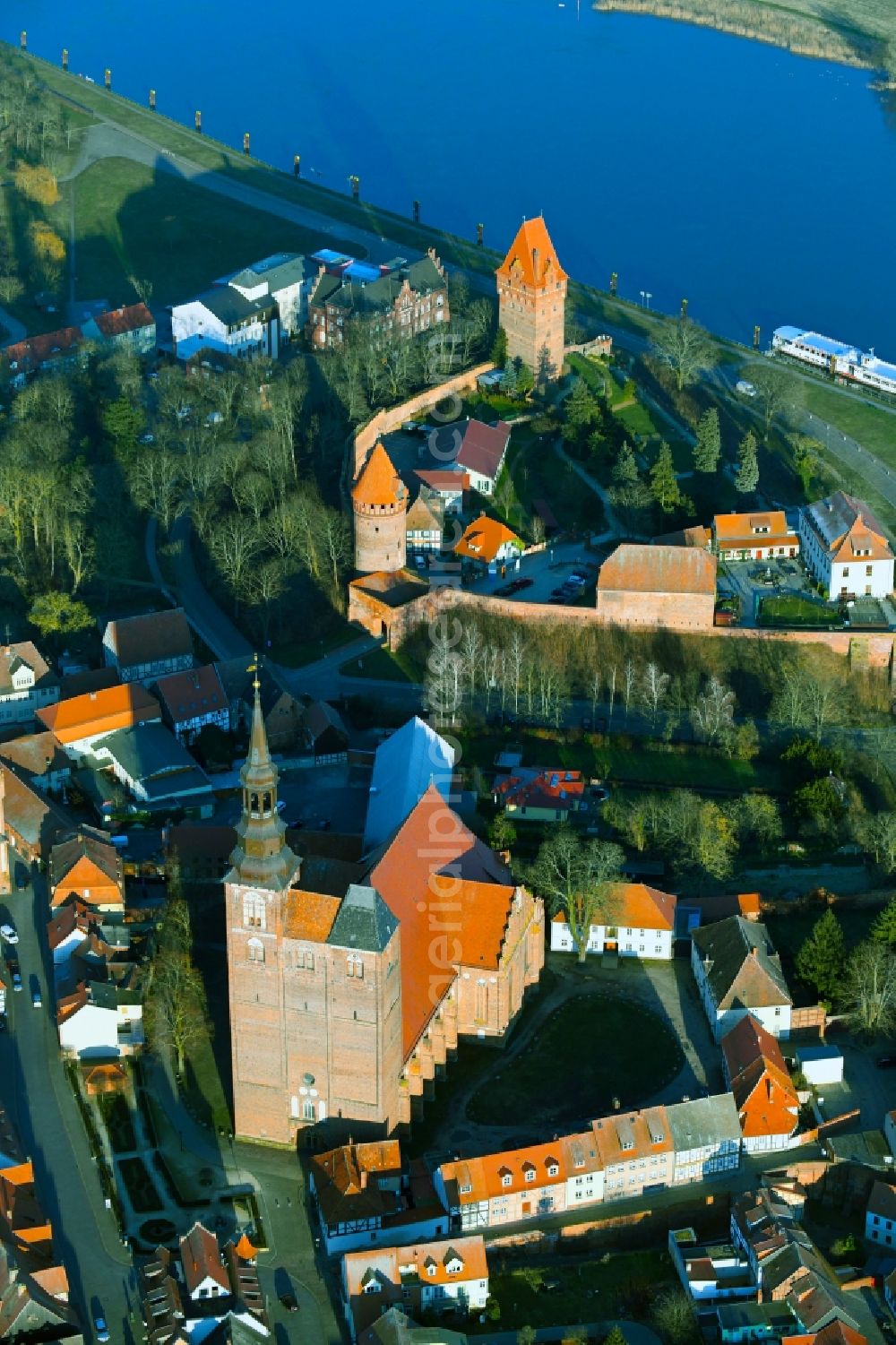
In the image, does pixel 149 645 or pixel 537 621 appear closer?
pixel 149 645

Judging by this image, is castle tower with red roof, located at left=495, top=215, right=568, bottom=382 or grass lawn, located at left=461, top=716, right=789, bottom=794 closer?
grass lawn, located at left=461, top=716, right=789, bottom=794

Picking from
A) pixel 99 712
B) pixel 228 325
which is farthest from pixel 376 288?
pixel 99 712

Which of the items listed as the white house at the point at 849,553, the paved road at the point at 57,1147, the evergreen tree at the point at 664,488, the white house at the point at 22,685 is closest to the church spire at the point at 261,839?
the paved road at the point at 57,1147

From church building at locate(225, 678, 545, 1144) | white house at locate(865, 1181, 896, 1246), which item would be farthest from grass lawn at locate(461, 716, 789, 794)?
white house at locate(865, 1181, 896, 1246)

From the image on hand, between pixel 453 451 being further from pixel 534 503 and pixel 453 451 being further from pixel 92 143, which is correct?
pixel 92 143

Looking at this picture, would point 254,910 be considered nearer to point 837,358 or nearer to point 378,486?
point 378,486

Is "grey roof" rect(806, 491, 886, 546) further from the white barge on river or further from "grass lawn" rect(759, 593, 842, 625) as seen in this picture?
the white barge on river
